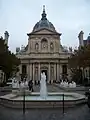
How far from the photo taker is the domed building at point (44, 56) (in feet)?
302

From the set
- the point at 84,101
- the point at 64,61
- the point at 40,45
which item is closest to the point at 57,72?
the point at 64,61

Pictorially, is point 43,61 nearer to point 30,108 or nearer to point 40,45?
point 40,45

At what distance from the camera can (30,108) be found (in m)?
15.6

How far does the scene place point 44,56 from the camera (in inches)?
3664

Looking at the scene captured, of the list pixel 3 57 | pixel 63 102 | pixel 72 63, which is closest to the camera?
pixel 63 102

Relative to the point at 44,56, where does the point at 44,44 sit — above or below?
above

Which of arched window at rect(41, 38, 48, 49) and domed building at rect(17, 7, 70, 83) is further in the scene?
arched window at rect(41, 38, 48, 49)

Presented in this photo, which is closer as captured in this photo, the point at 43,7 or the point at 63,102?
the point at 63,102

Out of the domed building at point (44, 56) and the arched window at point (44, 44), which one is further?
the arched window at point (44, 44)

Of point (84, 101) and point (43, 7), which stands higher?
point (43, 7)

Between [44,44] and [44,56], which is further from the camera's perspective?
[44,44]

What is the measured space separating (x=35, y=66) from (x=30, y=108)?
77.1 metres

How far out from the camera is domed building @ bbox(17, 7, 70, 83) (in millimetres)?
92062

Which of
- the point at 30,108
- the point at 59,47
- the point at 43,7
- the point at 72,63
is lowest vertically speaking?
the point at 30,108
